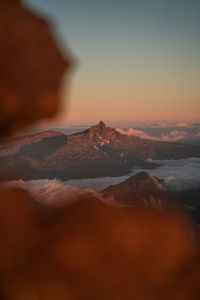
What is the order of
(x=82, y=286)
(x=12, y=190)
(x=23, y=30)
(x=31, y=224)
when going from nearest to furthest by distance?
(x=23, y=30)
(x=82, y=286)
(x=31, y=224)
(x=12, y=190)

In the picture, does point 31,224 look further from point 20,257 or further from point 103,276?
point 103,276

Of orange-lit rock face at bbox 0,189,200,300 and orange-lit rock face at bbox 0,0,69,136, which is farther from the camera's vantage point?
orange-lit rock face at bbox 0,189,200,300

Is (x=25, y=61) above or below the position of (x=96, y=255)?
above

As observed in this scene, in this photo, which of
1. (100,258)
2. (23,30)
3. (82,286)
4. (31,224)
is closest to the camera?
(23,30)

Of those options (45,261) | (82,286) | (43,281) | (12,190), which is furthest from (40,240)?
(12,190)

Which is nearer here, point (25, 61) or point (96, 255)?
point (25, 61)

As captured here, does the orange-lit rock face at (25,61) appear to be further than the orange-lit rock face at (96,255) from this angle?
No

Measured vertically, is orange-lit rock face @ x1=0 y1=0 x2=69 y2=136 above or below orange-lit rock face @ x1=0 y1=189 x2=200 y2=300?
above

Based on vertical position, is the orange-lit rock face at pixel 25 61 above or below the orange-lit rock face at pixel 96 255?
above
